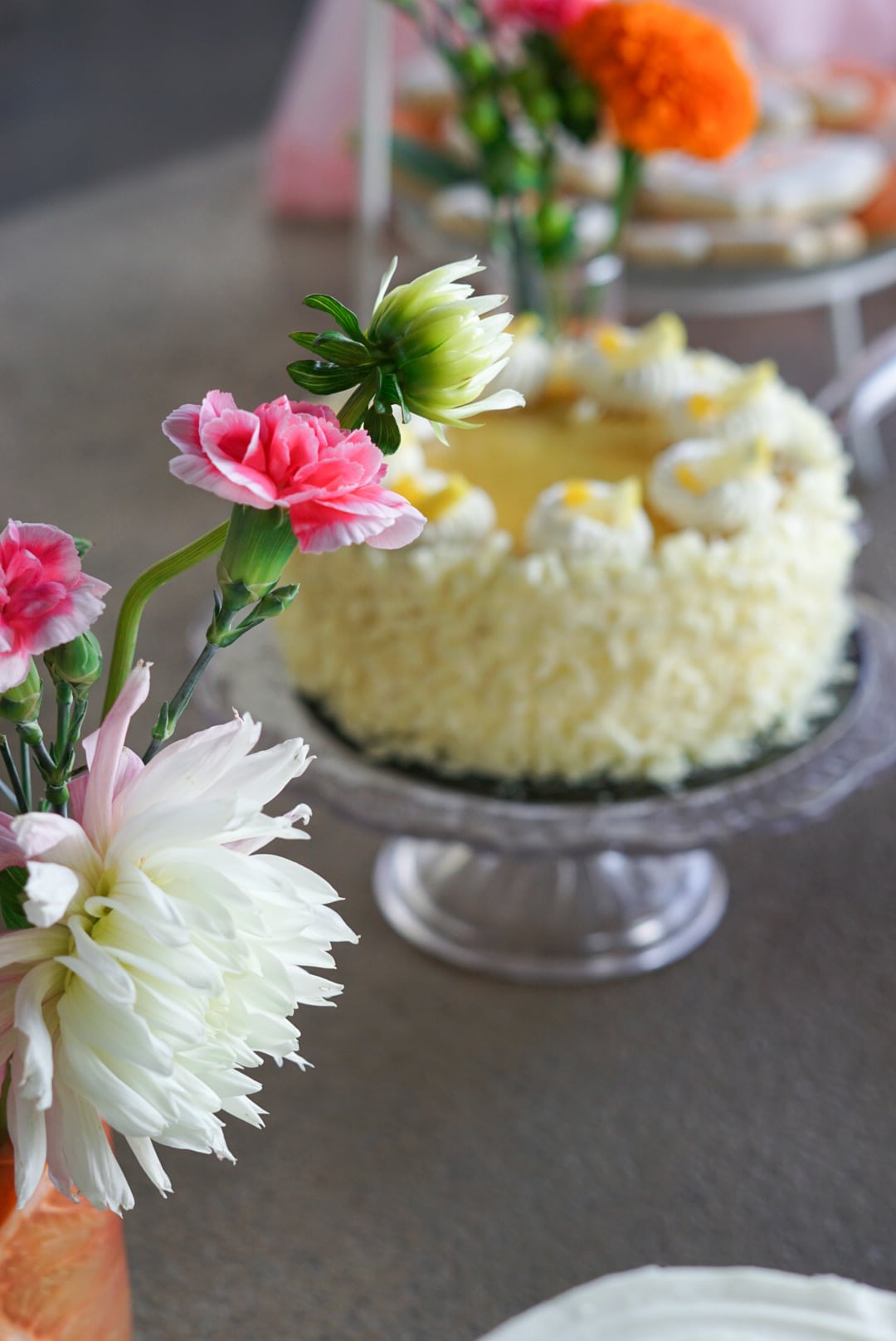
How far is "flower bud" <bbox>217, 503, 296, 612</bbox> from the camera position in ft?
1.56

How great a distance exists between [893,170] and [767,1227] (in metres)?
1.99

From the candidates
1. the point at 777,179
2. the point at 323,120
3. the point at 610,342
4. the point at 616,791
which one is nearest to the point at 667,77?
the point at 610,342

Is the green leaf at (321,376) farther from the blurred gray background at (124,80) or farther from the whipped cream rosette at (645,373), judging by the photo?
the blurred gray background at (124,80)

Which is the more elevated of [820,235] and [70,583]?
[70,583]

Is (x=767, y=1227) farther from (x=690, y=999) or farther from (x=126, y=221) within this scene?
(x=126, y=221)

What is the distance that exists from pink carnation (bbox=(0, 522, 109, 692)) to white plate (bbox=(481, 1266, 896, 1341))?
17.4 inches

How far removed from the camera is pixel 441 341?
0.47 m

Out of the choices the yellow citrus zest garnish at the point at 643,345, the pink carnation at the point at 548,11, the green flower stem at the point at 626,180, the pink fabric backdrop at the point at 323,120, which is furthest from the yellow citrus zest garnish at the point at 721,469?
the pink fabric backdrop at the point at 323,120

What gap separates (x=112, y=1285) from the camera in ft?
1.95

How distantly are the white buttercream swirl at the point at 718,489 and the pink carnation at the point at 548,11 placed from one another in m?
0.47

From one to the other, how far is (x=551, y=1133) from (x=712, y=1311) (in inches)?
22.5

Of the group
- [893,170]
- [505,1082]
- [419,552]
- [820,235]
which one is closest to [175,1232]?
[505,1082]

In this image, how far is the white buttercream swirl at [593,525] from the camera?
1197 millimetres

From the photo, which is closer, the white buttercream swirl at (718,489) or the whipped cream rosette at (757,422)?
the white buttercream swirl at (718,489)
